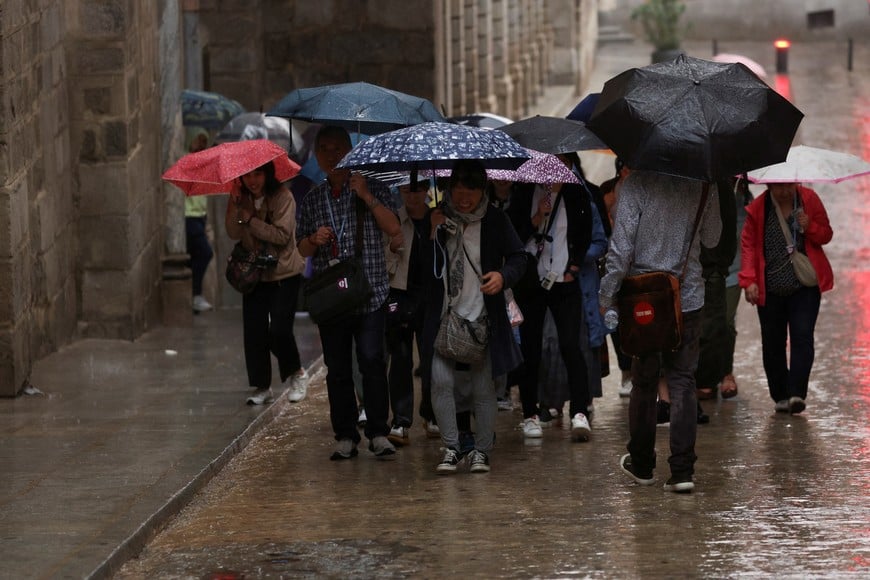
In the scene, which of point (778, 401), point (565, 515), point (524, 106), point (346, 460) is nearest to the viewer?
point (565, 515)

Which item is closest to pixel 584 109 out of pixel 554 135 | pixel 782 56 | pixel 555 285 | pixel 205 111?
pixel 554 135

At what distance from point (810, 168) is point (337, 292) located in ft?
9.83

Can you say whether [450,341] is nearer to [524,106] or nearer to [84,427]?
[84,427]

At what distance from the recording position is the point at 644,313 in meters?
8.67

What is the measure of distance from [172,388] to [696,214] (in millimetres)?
4278

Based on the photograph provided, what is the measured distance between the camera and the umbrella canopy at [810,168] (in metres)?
10.8

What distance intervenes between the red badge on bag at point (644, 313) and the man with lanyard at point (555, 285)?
1667mm

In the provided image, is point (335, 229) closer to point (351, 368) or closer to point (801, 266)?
point (351, 368)

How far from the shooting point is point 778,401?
1127cm

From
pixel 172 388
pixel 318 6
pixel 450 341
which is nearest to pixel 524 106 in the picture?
pixel 318 6

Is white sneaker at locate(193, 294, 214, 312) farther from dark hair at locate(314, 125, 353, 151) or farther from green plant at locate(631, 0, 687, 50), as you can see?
green plant at locate(631, 0, 687, 50)

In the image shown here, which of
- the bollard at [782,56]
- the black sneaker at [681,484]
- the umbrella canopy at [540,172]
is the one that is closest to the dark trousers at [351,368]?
the umbrella canopy at [540,172]

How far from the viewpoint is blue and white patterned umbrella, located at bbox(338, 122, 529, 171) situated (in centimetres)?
895

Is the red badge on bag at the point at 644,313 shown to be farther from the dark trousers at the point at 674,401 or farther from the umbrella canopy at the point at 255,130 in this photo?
the umbrella canopy at the point at 255,130
